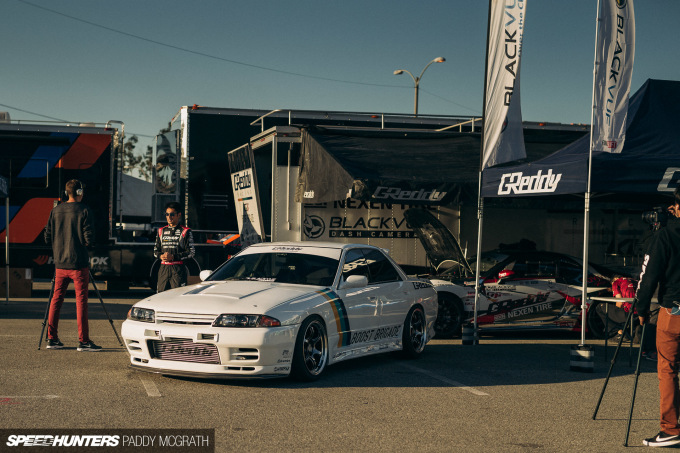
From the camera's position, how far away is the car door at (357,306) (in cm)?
884

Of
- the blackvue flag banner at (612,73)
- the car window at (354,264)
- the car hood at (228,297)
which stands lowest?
the car hood at (228,297)

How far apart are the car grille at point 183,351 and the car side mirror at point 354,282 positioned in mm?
1842

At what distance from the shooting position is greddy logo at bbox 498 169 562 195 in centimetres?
1049

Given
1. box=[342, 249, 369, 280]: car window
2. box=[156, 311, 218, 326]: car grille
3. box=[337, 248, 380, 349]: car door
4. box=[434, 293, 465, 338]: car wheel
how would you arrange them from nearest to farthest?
box=[156, 311, 218, 326]: car grille < box=[337, 248, 380, 349]: car door < box=[342, 249, 369, 280]: car window < box=[434, 293, 465, 338]: car wheel

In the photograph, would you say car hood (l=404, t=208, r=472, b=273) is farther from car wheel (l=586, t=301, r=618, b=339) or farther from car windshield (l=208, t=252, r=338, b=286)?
car windshield (l=208, t=252, r=338, b=286)

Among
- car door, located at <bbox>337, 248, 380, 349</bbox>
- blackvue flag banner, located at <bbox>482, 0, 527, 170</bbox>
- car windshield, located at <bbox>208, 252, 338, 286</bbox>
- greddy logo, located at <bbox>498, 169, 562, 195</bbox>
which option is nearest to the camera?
car door, located at <bbox>337, 248, 380, 349</bbox>

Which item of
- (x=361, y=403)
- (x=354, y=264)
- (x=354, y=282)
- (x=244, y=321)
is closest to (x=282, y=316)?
(x=244, y=321)

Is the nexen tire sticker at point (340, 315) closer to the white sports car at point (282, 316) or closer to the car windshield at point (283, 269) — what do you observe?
the white sports car at point (282, 316)

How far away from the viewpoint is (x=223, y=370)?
A: 24.9 feet

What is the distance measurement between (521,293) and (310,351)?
5456 mm

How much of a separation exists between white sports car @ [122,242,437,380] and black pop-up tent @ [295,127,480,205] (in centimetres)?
297

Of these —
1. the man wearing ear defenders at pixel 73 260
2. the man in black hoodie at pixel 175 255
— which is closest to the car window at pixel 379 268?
the man in black hoodie at pixel 175 255

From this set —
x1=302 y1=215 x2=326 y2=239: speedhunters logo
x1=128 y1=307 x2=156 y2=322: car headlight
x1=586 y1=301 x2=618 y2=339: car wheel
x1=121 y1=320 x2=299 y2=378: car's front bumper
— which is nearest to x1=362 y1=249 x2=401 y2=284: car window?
x1=121 y1=320 x2=299 y2=378: car's front bumper

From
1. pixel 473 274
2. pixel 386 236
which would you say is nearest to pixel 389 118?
pixel 386 236
